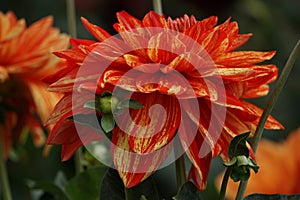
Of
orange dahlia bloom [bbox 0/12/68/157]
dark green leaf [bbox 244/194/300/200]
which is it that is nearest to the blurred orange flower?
orange dahlia bloom [bbox 0/12/68/157]

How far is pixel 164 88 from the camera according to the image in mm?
452

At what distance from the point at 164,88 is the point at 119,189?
10cm

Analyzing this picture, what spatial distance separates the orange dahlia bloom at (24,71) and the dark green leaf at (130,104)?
271 mm

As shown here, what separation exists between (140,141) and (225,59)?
79 millimetres

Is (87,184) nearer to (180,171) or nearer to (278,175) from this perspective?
(180,171)

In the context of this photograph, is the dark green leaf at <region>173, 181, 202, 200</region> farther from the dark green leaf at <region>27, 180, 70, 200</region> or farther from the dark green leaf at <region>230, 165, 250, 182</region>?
the dark green leaf at <region>27, 180, 70, 200</region>

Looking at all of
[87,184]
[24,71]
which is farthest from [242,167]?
[24,71]

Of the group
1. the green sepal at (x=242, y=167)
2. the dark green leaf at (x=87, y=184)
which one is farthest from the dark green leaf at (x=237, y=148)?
the dark green leaf at (x=87, y=184)

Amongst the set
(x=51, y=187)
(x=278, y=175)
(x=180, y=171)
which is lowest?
(x=278, y=175)

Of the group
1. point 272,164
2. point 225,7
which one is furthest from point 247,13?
point 272,164

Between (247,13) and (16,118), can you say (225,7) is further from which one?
(16,118)

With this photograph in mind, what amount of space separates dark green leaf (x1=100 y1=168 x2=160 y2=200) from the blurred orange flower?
37cm

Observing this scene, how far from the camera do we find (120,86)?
45 centimetres

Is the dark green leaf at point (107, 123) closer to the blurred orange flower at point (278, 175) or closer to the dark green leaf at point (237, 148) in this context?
the dark green leaf at point (237, 148)
